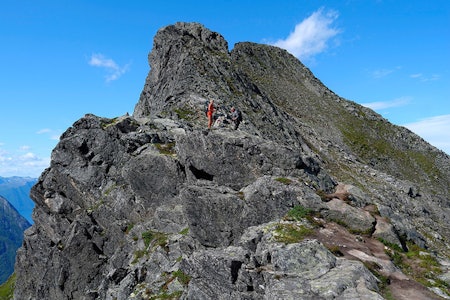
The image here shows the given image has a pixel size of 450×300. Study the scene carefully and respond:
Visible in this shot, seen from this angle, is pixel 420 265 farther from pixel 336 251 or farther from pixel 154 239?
pixel 154 239

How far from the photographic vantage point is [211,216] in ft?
91.5

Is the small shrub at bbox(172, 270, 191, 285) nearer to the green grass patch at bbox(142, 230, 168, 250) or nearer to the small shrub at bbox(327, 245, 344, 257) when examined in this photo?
the green grass patch at bbox(142, 230, 168, 250)

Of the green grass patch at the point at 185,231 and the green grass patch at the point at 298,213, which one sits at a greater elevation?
the green grass patch at the point at 298,213

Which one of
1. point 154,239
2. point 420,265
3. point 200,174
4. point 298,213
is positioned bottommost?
point 154,239

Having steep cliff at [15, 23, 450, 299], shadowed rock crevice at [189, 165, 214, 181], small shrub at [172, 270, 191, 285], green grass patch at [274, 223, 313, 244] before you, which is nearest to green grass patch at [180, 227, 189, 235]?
steep cliff at [15, 23, 450, 299]

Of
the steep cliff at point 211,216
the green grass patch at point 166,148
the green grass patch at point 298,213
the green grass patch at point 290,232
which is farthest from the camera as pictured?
the green grass patch at point 166,148

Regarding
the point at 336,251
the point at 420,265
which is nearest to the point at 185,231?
the point at 336,251

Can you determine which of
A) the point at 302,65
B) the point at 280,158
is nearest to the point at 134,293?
the point at 280,158

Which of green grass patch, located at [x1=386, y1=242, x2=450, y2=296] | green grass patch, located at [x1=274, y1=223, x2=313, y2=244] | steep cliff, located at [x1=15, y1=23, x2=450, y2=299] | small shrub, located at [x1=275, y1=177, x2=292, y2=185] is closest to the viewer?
steep cliff, located at [x1=15, y1=23, x2=450, y2=299]

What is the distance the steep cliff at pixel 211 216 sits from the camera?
19.9m

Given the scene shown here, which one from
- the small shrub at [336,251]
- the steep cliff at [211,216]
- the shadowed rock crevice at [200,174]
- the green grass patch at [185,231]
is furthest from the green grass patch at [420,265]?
the green grass patch at [185,231]

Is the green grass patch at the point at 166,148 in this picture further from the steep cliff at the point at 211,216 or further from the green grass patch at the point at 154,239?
the green grass patch at the point at 154,239

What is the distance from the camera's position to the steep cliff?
783 inches

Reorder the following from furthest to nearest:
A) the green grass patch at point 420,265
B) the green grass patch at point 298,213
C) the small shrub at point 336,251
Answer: the green grass patch at point 298,213 < the small shrub at point 336,251 < the green grass patch at point 420,265
